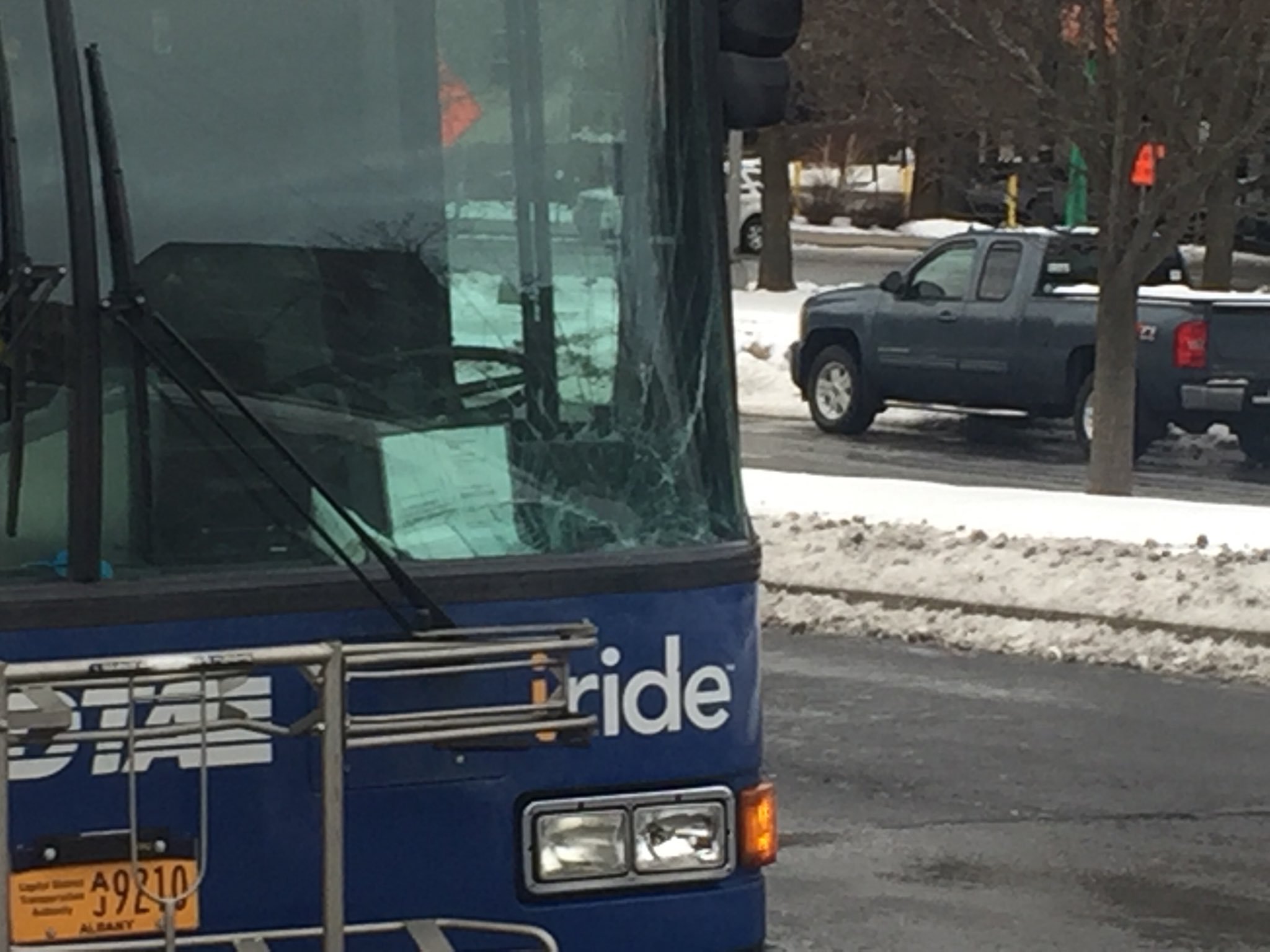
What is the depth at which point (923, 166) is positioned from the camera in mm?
28984

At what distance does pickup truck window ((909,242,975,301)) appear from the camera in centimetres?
2238

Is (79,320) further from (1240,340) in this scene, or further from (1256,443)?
(1256,443)

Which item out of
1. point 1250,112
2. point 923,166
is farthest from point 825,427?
point 1250,112

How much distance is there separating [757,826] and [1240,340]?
635 inches

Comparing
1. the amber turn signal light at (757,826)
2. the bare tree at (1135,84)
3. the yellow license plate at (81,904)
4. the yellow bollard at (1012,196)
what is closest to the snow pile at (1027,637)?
the bare tree at (1135,84)

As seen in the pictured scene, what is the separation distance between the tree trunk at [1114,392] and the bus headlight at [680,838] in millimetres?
11786

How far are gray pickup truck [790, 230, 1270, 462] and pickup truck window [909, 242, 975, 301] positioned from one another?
0.01 metres

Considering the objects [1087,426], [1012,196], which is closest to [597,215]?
[1087,426]

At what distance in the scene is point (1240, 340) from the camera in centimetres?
1986

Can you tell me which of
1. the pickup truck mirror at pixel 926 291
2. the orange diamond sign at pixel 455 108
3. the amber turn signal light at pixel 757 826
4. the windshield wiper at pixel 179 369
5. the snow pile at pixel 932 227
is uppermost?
the orange diamond sign at pixel 455 108

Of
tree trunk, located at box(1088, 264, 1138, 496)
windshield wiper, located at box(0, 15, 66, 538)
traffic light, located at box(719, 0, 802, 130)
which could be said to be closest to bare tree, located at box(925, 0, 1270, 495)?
tree trunk, located at box(1088, 264, 1138, 496)

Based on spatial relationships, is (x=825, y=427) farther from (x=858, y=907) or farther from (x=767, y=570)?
(x=858, y=907)

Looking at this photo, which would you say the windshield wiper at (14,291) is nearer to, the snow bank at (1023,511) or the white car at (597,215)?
the white car at (597,215)

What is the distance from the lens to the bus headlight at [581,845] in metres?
4.29
